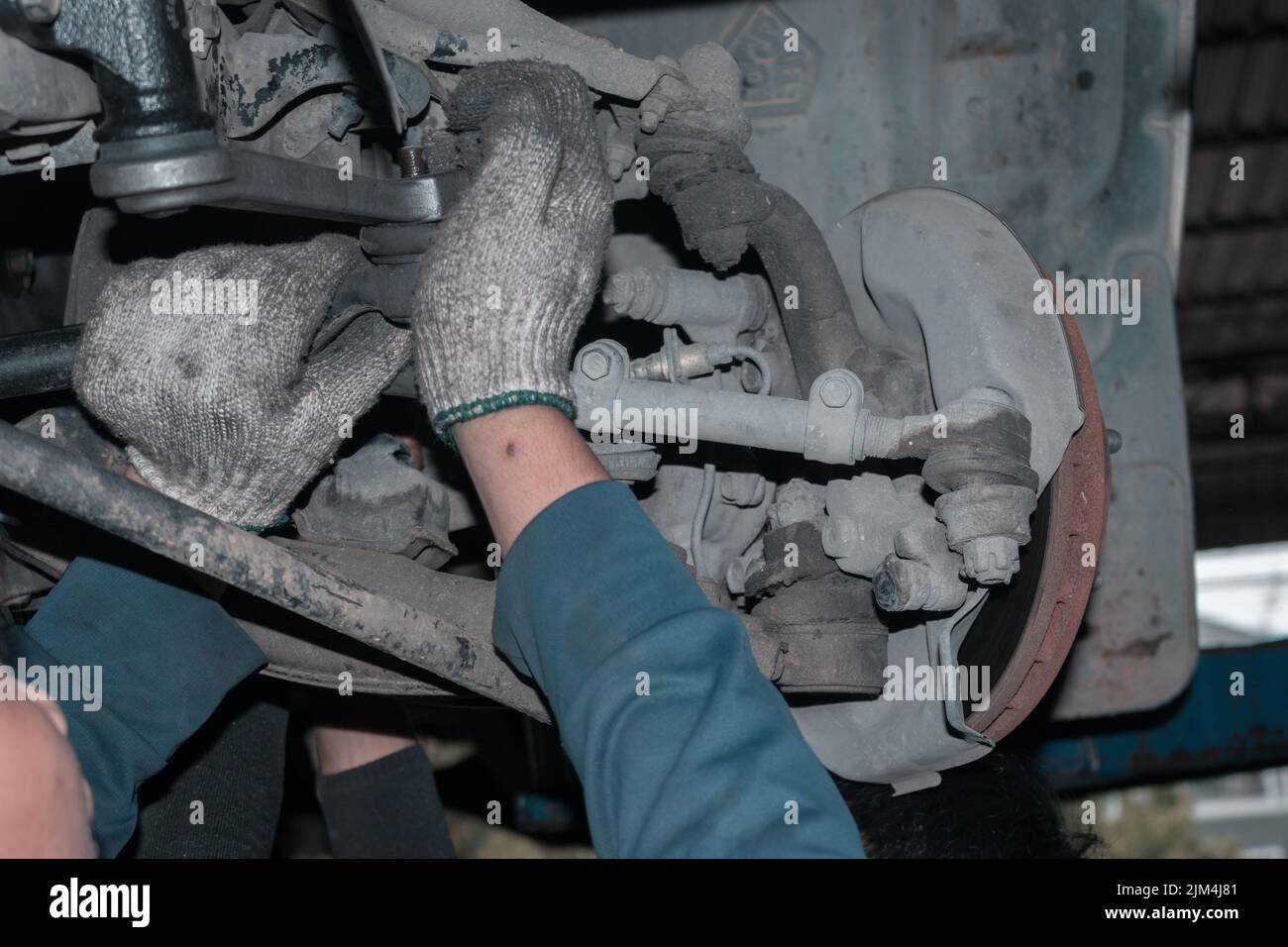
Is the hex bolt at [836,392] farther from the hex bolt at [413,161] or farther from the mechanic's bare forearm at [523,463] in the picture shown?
the hex bolt at [413,161]

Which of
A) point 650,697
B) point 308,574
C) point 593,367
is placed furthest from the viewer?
point 593,367

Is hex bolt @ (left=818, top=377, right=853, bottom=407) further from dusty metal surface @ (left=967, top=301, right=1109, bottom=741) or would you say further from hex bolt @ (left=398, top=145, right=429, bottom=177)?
hex bolt @ (left=398, top=145, right=429, bottom=177)

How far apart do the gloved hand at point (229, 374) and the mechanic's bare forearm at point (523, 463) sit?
0.16 metres

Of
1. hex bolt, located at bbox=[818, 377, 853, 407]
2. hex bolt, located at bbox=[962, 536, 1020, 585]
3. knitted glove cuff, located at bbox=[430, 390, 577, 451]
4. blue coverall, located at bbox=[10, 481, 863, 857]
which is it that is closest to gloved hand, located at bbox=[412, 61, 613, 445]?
knitted glove cuff, located at bbox=[430, 390, 577, 451]

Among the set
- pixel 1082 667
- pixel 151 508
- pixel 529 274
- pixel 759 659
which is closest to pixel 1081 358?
pixel 759 659

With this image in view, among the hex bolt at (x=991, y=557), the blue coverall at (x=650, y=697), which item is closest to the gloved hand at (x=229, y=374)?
the blue coverall at (x=650, y=697)

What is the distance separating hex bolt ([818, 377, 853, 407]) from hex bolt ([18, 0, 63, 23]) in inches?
23.7

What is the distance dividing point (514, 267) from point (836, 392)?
279 millimetres

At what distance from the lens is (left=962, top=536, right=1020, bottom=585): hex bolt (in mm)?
915

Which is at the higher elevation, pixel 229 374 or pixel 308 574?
pixel 229 374

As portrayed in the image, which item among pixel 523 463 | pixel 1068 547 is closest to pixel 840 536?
pixel 1068 547

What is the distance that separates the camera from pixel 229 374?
34.7 inches

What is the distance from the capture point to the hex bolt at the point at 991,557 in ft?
3.00

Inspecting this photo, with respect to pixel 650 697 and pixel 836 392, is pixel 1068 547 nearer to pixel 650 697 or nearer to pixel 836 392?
pixel 836 392
